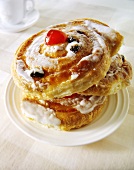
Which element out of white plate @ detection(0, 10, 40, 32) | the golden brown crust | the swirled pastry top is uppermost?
the swirled pastry top

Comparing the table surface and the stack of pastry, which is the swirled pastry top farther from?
the table surface

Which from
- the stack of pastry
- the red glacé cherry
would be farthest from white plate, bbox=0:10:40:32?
the red glacé cherry

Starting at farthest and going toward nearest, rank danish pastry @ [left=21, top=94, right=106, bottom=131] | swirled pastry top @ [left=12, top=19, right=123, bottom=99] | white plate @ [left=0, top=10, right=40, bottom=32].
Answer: white plate @ [left=0, top=10, right=40, bottom=32] → danish pastry @ [left=21, top=94, right=106, bottom=131] → swirled pastry top @ [left=12, top=19, right=123, bottom=99]

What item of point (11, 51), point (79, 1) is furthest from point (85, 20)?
point (79, 1)

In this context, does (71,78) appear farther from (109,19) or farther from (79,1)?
(79,1)

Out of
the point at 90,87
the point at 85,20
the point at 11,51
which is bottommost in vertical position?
the point at 11,51

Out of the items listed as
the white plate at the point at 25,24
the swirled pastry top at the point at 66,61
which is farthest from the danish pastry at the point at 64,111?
the white plate at the point at 25,24

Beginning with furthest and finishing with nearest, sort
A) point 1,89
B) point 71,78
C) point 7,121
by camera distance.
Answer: point 1,89, point 7,121, point 71,78
